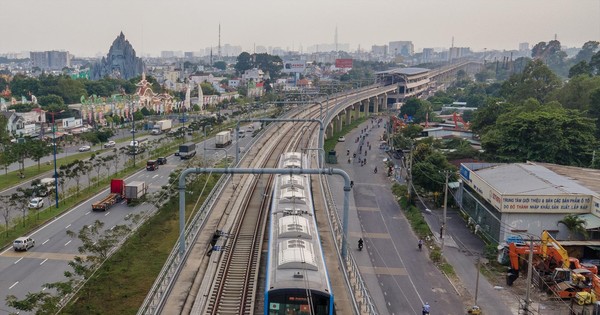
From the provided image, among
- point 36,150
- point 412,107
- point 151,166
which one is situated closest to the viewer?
point 36,150

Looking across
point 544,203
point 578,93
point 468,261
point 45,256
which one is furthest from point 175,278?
point 578,93

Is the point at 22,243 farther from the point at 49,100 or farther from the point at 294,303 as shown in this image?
the point at 49,100

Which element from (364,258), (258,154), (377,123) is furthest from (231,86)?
(364,258)

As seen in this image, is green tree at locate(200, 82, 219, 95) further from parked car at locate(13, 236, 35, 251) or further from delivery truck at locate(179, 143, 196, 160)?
parked car at locate(13, 236, 35, 251)

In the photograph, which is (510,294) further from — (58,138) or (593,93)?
(58,138)

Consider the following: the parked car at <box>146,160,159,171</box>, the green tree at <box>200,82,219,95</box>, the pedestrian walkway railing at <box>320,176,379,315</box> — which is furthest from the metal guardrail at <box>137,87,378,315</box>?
the green tree at <box>200,82,219,95</box>

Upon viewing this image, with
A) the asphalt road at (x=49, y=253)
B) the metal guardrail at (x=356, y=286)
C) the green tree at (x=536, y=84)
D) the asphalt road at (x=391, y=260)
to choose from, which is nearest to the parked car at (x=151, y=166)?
the asphalt road at (x=49, y=253)
